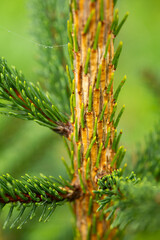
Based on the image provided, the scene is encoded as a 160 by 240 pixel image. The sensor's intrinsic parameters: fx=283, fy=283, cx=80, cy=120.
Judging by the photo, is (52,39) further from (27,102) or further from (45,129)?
(45,129)

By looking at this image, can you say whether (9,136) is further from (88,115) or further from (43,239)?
(88,115)

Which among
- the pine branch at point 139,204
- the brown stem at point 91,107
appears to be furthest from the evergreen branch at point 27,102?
the pine branch at point 139,204

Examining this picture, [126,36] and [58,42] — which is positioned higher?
[126,36]

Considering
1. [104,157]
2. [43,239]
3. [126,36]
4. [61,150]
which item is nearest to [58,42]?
[104,157]

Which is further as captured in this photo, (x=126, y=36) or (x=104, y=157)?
(x=126, y=36)

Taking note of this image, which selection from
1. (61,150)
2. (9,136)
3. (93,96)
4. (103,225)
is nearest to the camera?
(93,96)

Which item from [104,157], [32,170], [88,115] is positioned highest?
[32,170]

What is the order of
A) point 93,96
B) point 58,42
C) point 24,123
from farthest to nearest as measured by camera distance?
point 24,123, point 58,42, point 93,96
